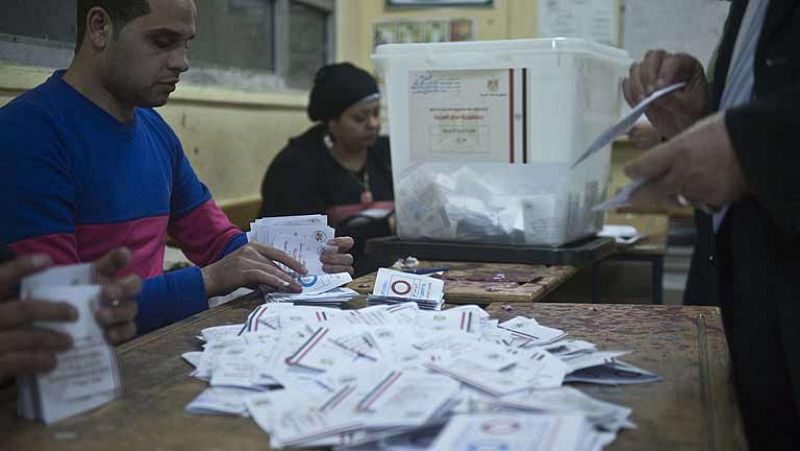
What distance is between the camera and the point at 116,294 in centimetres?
109

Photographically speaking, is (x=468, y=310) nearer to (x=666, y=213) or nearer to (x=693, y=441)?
(x=693, y=441)

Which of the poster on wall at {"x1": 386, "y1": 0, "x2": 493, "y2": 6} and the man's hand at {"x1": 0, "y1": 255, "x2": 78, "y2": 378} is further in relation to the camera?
the poster on wall at {"x1": 386, "y1": 0, "x2": 493, "y2": 6}

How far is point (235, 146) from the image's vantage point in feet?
11.4

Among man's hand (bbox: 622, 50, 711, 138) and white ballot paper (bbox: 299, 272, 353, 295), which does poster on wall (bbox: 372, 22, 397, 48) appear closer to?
white ballot paper (bbox: 299, 272, 353, 295)

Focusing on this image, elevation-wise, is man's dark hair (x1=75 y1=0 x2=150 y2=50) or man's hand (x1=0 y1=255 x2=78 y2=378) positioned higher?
man's dark hair (x1=75 y1=0 x2=150 y2=50)

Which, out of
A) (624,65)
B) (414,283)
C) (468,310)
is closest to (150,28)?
(414,283)

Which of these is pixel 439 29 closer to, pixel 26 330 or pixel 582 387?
pixel 582 387

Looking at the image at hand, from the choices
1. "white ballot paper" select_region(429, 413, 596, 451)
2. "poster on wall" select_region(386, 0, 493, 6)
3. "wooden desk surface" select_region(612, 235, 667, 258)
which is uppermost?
"poster on wall" select_region(386, 0, 493, 6)

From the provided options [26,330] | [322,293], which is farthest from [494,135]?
[26,330]

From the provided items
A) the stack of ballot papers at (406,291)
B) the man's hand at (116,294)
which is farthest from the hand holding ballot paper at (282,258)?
the man's hand at (116,294)

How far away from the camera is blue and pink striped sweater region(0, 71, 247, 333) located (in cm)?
155

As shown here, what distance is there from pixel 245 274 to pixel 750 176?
966mm

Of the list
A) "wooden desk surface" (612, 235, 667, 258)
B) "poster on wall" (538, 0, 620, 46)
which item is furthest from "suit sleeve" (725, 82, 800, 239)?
"poster on wall" (538, 0, 620, 46)

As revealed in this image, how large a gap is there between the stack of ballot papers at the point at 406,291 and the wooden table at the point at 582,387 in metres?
0.24
